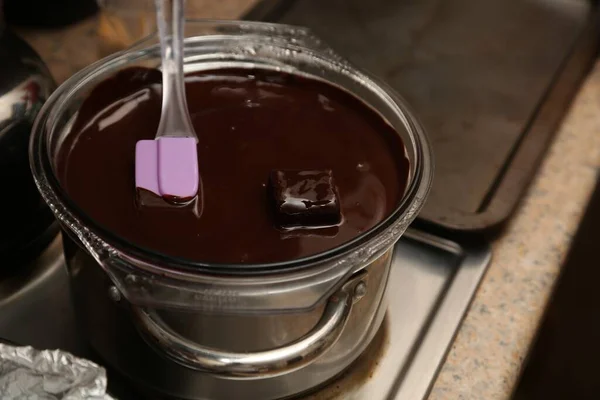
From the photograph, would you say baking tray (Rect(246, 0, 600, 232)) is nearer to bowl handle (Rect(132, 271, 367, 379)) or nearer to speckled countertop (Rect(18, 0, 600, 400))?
speckled countertop (Rect(18, 0, 600, 400))

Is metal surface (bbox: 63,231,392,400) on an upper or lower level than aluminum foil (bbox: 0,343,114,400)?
upper

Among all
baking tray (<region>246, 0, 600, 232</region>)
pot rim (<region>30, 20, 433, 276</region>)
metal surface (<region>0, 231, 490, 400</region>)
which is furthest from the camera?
baking tray (<region>246, 0, 600, 232</region>)

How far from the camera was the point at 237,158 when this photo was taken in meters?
0.64

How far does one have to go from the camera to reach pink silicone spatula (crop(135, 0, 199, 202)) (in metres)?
0.58

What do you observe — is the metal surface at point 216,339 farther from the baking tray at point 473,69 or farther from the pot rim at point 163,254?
the baking tray at point 473,69

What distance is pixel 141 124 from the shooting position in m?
0.68

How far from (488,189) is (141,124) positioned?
446 millimetres

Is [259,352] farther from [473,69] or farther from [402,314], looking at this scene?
[473,69]

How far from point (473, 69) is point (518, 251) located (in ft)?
1.33

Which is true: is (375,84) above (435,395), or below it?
above

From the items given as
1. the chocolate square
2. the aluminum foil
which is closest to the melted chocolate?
the chocolate square

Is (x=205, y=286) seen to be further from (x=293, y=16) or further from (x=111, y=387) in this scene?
(x=293, y=16)

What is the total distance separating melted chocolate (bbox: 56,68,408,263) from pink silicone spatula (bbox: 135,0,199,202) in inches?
0.6

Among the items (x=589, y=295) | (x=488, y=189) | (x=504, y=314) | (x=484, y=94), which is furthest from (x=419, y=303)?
(x=589, y=295)
